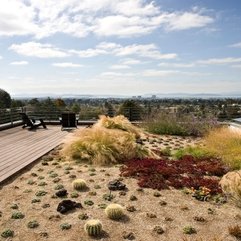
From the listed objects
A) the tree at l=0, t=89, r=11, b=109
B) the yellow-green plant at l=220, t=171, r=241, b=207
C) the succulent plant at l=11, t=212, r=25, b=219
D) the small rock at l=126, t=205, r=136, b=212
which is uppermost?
the tree at l=0, t=89, r=11, b=109

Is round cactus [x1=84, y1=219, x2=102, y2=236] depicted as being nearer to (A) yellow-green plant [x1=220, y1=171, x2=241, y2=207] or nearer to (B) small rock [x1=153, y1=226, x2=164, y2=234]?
(B) small rock [x1=153, y1=226, x2=164, y2=234]

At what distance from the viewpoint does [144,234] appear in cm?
393

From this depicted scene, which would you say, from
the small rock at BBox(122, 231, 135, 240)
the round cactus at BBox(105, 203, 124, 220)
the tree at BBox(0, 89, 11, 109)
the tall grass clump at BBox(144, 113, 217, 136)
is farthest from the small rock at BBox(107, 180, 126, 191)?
the tree at BBox(0, 89, 11, 109)

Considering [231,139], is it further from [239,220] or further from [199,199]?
[239,220]

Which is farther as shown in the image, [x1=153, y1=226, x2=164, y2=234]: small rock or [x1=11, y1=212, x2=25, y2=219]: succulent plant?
[x1=11, y1=212, x2=25, y2=219]: succulent plant

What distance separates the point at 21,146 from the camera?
30.5ft

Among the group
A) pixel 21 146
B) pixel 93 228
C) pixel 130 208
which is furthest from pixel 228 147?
pixel 21 146

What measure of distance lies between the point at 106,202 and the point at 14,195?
4.53ft

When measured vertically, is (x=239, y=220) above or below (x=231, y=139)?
below

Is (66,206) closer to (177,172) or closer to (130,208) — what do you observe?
(130,208)

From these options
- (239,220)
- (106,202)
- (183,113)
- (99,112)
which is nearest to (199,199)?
(239,220)

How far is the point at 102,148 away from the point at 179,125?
5.66m

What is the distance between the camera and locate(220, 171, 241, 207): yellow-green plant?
4746 millimetres

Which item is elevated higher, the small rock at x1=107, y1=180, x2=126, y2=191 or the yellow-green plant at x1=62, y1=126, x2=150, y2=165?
the yellow-green plant at x1=62, y1=126, x2=150, y2=165
